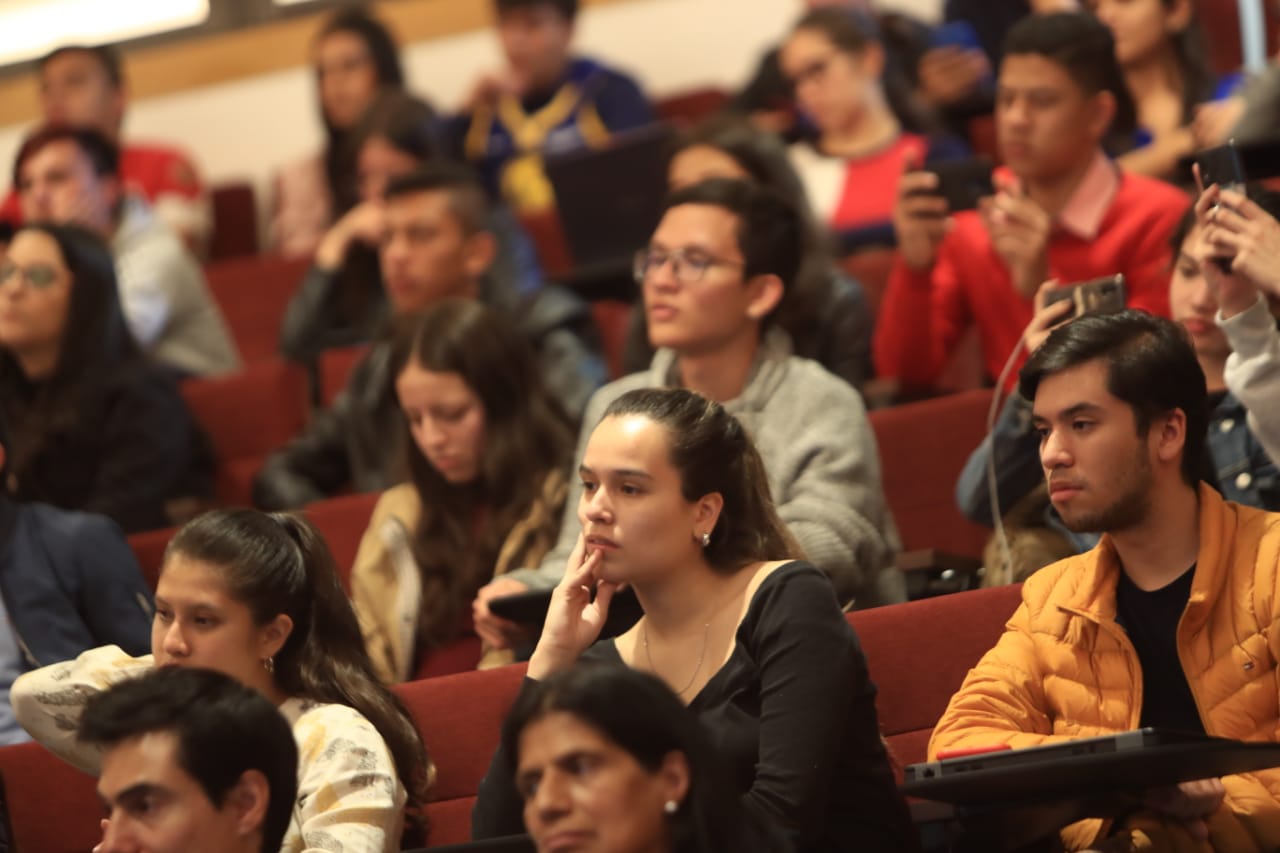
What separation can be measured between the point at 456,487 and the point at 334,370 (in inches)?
36.8

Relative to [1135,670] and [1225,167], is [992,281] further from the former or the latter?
[1135,670]

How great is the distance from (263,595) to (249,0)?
154 inches

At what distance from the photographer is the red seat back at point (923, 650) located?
7.39ft

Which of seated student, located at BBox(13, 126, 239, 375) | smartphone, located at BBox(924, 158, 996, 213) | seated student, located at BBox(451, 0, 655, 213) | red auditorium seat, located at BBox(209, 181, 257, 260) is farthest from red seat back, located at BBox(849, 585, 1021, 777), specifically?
red auditorium seat, located at BBox(209, 181, 257, 260)

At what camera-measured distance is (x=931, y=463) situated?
3029 millimetres

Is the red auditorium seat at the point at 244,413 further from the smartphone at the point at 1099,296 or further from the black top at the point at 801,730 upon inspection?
the black top at the point at 801,730

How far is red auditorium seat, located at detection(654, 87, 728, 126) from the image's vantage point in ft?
16.8

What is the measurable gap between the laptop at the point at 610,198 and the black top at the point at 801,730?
6.24ft

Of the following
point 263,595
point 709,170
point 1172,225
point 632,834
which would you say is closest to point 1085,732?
point 632,834

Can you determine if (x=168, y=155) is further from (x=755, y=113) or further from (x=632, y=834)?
(x=632, y=834)

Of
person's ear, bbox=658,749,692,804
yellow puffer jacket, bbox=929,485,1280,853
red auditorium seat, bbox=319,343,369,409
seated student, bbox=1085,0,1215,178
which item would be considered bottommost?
yellow puffer jacket, bbox=929,485,1280,853

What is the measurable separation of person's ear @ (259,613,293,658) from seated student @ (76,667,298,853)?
1.12 ft

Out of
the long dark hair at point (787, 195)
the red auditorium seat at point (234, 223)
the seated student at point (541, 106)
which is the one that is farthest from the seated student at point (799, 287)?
the red auditorium seat at point (234, 223)

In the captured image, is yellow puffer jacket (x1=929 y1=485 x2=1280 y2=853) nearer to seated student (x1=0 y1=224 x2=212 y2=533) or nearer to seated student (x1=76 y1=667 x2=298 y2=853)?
seated student (x1=76 y1=667 x2=298 y2=853)
